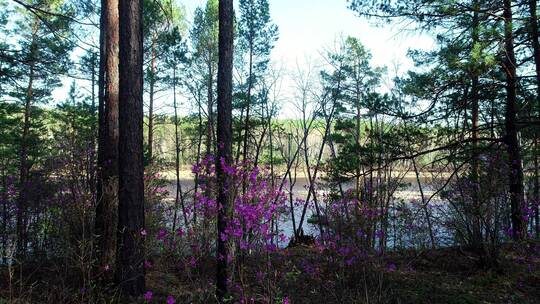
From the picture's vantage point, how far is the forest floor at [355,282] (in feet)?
14.9

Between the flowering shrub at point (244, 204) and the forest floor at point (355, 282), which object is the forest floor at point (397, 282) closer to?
the forest floor at point (355, 282)

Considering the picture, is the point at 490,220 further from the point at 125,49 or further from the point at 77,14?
the point at 77,14

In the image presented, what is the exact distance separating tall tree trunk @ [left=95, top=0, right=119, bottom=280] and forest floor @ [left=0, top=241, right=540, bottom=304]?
27.4 inches

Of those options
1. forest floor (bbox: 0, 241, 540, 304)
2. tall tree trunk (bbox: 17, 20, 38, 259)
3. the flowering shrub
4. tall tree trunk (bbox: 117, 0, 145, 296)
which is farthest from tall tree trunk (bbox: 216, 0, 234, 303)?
tall tree trunk (bbox: 17, 20, 38, 259)

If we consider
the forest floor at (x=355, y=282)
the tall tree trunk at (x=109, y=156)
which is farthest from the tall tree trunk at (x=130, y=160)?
the tall tree trunk at (x=109, y=156)

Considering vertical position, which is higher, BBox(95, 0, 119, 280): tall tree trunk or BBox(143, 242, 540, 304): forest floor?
BBox(95, 0, 119, 280): tall tree trunk

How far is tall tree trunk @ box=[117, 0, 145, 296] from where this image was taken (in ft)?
14.8

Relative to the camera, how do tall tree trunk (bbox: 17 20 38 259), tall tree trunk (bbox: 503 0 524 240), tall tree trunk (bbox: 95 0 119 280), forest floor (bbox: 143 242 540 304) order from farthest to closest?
tall tree trunk (bbox: 17 20 38 259) → tall tree trunk (bbox: 503 0 524 240) → tall tree trunk (bbox: 95 0 119 280) → forest floor (bbox: 143 242 540 304)

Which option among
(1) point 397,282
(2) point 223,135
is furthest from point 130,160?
(1) point 397,282

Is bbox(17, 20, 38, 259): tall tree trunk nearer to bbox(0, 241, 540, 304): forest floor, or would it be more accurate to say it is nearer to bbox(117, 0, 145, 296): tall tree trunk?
bbox(117, 0, 145, 296): tall tree trunk

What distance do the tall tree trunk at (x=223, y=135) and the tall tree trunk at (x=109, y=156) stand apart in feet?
6.16

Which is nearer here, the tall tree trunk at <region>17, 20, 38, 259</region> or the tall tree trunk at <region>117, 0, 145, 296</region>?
the tall tree trunk at <region>117, 0, 145, 296</region>

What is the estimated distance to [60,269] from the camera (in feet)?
18.3

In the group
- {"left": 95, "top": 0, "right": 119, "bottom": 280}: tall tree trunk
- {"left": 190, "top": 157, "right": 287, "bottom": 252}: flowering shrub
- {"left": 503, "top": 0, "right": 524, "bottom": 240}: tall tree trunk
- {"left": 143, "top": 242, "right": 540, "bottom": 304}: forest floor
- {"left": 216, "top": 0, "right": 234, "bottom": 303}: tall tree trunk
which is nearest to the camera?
{"left": 190, "top": 157, "right": 287, "bottom": 252}: flowering shrub
